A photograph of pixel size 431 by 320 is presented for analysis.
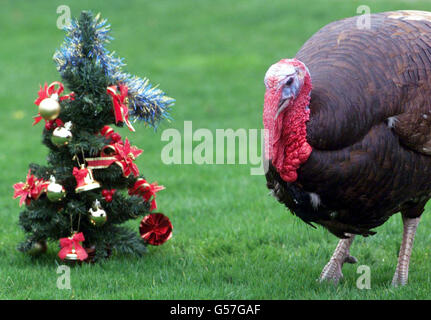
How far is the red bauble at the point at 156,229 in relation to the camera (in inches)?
212

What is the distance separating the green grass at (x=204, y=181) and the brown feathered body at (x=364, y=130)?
0.74 m

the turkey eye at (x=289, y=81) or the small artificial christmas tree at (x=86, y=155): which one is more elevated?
the turkey eye at (x=289, y=81)

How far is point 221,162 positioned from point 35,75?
19.2 feet

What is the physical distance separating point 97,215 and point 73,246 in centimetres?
29

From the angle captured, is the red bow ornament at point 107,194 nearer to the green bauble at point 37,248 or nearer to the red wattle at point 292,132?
the green bauble at point 37,248

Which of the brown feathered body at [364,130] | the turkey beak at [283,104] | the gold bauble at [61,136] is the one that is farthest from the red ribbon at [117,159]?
the turkey beak at [283,104]

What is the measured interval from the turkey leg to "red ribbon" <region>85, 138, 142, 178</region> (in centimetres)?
203

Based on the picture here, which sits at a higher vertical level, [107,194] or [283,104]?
[283,104]

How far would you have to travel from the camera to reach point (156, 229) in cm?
540

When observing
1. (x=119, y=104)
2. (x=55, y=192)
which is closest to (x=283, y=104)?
(x=119, y=104)

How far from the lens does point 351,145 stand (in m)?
3.96

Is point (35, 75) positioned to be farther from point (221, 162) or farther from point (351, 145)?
point (351, 145)

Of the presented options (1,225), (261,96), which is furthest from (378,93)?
(261,96)

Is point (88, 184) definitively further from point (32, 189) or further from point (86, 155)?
point (32, 189)
